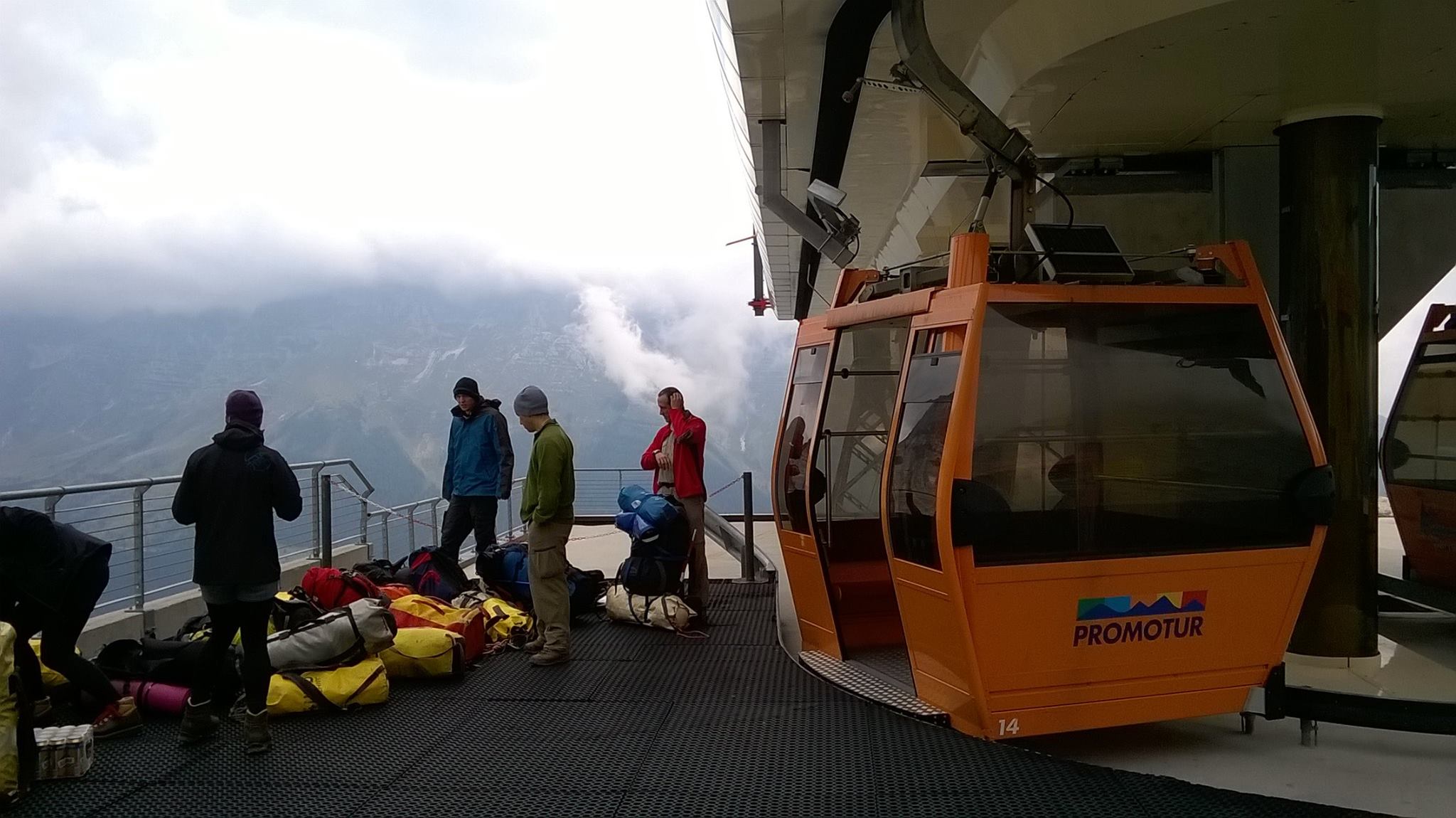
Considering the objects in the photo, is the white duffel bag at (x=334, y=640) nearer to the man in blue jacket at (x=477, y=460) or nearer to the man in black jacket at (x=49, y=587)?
the man in black jacket at (x=49, y=587)

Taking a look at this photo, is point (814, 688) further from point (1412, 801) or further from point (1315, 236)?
point (1315, 236)

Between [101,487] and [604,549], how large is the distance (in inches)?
290

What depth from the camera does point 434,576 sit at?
323 inches

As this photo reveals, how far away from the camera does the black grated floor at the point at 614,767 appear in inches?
167

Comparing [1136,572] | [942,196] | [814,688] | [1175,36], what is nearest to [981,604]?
[1136,572]

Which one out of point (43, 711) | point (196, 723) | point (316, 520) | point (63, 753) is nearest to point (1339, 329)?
point (196, 723)

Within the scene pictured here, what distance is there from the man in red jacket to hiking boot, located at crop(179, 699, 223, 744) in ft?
12.0

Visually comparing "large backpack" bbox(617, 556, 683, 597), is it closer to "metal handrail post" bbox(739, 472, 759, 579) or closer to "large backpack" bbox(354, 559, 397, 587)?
"large backpack" bbox(354, 559, 397, 587)

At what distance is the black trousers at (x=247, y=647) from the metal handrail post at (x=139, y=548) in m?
2.23

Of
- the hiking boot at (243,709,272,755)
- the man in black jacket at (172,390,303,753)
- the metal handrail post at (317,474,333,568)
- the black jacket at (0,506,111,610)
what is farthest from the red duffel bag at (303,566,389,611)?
the metal handrail post at (317,474,333,568)

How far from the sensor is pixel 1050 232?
17.0ft

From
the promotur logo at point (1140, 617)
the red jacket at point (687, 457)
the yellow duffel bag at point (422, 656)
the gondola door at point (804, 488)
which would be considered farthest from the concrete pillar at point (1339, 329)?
the yellow duffel bag at point (422, 656)

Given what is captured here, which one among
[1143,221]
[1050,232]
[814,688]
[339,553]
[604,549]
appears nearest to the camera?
[1050,232]

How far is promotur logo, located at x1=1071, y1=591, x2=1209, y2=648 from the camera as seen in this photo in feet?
15.7
